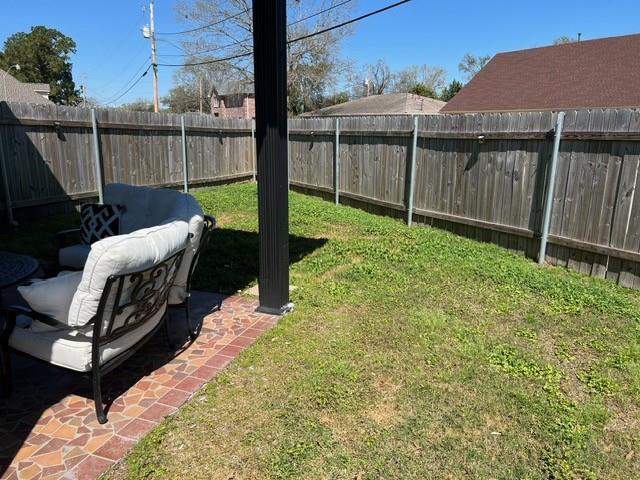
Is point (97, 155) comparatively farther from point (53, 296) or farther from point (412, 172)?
point (53, 296)

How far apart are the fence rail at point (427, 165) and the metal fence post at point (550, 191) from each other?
40 millimetres

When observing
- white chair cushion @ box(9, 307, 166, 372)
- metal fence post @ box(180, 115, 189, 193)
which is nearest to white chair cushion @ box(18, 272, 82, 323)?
white chair cushion @ box(9, 307, 166, 372)

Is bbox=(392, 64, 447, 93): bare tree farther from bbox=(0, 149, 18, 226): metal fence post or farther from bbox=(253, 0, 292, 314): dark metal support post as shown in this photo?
bbox=(253, 0, 292, 314): dark metal support post

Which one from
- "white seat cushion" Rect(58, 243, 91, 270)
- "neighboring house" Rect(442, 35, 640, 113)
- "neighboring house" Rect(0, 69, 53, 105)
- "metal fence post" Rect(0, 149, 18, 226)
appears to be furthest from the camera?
"neighboring house" Rect(0, 69, 53, 105)

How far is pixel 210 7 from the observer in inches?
880

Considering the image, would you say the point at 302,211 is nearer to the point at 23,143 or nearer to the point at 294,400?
the point at 23,143

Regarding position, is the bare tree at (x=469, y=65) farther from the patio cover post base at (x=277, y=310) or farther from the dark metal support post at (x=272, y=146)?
the patio cover post base at (x=277, y=310)

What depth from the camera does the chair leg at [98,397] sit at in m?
2.57

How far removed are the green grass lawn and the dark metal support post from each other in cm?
42

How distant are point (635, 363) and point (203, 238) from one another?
136 inches

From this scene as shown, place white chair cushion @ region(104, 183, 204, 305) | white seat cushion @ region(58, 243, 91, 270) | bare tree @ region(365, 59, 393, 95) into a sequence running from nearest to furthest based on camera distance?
white chair cushion @ region(104, 183, 204, 305) → white seat cushion @ region(58, 243, 91, 270) → bare tree @ region(365, 59, 393, 95)

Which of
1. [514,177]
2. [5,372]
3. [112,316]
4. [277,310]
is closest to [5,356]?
[5,372]

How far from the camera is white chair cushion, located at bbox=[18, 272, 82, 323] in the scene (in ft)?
8.25

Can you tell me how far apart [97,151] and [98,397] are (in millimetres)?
6957
